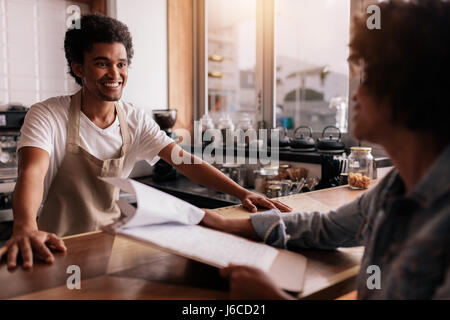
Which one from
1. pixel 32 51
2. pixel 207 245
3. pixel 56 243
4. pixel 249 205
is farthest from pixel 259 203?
pixel 32 51

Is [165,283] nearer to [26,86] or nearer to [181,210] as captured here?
[181,210]

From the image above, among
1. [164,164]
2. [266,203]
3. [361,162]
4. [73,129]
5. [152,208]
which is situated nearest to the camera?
[152,208]

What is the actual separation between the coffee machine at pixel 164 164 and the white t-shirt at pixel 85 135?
1.53 metres

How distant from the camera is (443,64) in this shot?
678 mm

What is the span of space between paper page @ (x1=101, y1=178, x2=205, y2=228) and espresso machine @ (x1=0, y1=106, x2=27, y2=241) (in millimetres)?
2411

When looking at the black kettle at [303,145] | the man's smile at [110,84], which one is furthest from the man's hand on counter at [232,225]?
the black kettle at [303,145]

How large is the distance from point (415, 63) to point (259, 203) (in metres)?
0.84

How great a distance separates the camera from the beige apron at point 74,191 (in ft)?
5.47

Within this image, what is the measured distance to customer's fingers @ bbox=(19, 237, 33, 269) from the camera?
92 cm

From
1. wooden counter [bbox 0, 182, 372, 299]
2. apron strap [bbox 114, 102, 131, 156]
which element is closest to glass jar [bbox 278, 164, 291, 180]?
apron strap [bbox 114, 102, 131, 156]

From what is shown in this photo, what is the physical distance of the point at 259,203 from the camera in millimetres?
1438

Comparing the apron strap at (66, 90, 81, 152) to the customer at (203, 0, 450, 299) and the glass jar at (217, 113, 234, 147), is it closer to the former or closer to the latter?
the customer at (203, 0, 450, 299)

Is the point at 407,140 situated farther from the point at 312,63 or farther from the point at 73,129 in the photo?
the point at 312,63

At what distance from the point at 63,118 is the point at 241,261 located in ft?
3.65
